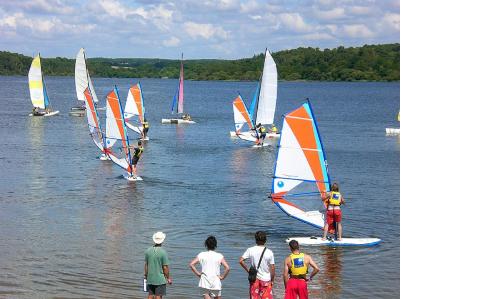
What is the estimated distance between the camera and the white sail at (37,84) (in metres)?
67.8

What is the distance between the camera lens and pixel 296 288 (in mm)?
10125

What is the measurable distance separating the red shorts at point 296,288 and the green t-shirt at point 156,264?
5.71ft

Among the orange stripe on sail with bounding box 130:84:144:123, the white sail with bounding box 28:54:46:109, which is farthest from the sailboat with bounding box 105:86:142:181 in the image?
the white sail with bounding box 28:54:46:109

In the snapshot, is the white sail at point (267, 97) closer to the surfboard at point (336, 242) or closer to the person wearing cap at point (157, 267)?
the surfboard at point (336, 242)

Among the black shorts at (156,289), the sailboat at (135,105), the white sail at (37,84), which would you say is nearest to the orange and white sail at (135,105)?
the sailboat at (135,105)

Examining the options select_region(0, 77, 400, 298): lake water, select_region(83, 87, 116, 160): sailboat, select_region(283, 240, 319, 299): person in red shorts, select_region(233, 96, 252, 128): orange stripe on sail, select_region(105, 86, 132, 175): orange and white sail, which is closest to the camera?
select_region(283, 240, 319, 299): person in red shorts

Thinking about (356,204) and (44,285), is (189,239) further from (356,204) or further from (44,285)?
(356,204)

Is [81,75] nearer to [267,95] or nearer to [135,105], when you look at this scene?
[135,105]

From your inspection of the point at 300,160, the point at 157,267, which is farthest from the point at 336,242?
the point at 157,267

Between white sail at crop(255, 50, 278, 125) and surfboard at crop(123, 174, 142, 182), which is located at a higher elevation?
white sail at crop(255, 50, 278, 125)

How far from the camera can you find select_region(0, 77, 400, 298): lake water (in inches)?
568

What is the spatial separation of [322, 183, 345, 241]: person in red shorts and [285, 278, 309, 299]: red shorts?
6.95 meters

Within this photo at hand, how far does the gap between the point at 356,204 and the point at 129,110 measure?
102ft

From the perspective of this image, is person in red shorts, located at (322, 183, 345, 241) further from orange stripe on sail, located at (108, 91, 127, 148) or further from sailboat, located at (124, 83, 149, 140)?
sailboat, located at (124, 83, 149, 140)
